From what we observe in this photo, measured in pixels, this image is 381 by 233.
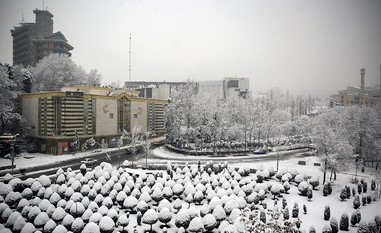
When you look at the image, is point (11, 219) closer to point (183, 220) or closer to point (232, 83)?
point (183, 220)

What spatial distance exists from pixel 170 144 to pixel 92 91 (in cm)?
2290

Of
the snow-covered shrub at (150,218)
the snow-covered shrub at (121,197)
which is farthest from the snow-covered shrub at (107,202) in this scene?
the snow-covered shrub at (150,218)

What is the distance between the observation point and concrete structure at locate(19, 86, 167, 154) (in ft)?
182

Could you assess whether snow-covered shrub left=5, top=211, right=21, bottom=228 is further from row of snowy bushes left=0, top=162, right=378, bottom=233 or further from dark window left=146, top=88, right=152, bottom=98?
dark window left=146, top=88, right=152, bottom=98

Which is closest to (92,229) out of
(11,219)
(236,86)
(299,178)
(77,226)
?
(77,226)

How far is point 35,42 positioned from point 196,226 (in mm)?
113461

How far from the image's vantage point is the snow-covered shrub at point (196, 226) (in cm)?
2289

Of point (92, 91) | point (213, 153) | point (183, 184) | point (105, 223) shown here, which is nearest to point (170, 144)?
point (213, 153)

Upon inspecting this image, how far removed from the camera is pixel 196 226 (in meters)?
22.9

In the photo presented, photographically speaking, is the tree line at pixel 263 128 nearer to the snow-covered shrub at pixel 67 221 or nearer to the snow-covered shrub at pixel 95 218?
the snow-covered shrub at pixel 95 218

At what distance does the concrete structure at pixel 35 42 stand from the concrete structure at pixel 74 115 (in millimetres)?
57608

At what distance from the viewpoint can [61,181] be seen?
33.5 m

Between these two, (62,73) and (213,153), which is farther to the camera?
(62,73)

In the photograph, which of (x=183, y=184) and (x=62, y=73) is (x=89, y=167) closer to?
(x=183, y=184)
